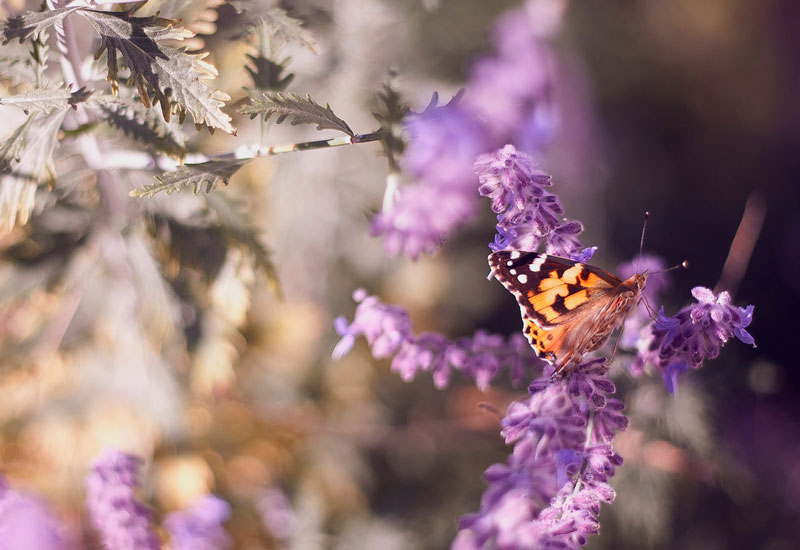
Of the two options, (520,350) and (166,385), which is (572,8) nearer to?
(520,350)

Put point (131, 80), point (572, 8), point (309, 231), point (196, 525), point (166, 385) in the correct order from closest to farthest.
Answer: point (131, 80) < point (196, 525) < point (166, 385) < point (309, 231) < point (572, 8)

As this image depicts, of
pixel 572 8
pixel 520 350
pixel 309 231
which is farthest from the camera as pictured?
pixel 572 8

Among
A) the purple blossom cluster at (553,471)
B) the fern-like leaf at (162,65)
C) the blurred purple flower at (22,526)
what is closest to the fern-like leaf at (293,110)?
the fern-like leaf at (162,65)

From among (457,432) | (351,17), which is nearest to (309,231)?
(351,17)

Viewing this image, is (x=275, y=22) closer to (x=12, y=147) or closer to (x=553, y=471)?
(x=12, y=147)

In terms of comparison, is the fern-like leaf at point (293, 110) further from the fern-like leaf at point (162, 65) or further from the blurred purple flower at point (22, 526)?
the blurred purple flower at point (22, 526)

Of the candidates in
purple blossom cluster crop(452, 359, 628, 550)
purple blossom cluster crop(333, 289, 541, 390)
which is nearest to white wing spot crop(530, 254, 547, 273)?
purple blossom cluster crop(452, 359, 628, 550)
